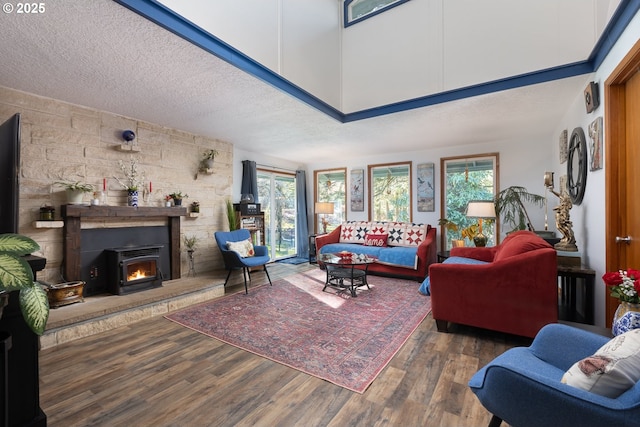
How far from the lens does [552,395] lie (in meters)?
0.99

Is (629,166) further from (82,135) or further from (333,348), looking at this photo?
(82,135)

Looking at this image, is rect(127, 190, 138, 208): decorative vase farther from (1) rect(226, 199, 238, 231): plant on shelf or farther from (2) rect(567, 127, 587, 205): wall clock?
(2) rect(567, 127, 587, 205): wall clock

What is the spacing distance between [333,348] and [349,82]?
3.33 meters

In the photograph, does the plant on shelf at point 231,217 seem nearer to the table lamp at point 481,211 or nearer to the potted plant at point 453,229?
the potted plant at point 453,229

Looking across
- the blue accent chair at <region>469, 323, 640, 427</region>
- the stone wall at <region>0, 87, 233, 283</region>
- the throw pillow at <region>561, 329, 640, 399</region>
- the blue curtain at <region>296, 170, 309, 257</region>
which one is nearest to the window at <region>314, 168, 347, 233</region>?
the blue curtain at <region>296, 170, 309, 257</region>

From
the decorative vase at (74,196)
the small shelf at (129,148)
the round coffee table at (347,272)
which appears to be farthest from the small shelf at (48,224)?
the round coffee table at (347,272)

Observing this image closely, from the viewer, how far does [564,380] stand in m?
1.11

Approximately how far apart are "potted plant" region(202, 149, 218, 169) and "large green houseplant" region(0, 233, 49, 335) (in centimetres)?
379

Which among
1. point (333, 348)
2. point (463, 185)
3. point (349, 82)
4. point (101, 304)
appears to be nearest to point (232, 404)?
point (333, 348)

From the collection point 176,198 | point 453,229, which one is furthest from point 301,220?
point 453,229

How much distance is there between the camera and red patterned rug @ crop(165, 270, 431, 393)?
7.15 feet

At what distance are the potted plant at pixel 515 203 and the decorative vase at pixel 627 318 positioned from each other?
3.60 metres

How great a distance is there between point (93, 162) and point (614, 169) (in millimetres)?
5218

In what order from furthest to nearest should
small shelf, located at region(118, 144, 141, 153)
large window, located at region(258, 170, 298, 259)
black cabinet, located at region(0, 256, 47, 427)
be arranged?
large window, located at region(258, 170, 298, 259), small shelf, located at region(118, 144, 141, 153), black cabinet, located at region(0, 256, 47, 427)
